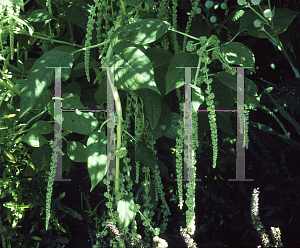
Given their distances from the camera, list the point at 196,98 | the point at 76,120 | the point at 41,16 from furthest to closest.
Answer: the point at 41,16
the point at 76,120
the point at 196,98

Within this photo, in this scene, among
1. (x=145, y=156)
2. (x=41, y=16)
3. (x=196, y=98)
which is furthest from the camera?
(x=41, y=16)

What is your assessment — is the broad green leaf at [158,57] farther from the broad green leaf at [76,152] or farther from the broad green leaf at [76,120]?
the broad green leaf at [76,152]

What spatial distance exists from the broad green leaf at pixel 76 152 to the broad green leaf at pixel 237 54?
1.74 ft

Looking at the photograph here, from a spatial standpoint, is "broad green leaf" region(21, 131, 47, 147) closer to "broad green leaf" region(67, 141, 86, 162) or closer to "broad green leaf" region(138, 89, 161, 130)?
"broad green leaf" region(67, 141, 86, 162)

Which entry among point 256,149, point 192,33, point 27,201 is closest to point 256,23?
point 192,33

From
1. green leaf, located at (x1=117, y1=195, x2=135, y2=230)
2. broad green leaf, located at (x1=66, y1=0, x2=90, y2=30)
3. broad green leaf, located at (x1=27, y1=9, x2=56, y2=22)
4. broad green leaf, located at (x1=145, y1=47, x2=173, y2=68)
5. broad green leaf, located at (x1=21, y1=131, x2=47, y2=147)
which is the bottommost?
green leaf, located at (x1=117, y1=195, x2=135, y2=230)

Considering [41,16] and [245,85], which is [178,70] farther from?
[41,16]

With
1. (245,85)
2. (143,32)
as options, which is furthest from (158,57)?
(245,85)

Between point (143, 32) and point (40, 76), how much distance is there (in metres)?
0.28

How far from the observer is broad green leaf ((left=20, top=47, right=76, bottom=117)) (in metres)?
0.77

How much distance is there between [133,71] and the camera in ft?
2.58

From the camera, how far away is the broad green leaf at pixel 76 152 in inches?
41.3

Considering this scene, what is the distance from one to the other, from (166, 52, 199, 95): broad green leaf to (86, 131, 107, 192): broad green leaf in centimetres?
22

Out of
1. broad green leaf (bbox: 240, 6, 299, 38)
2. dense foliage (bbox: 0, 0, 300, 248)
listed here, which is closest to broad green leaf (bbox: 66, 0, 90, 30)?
dense foliage (bbox: 0, 0, 300, 248)
